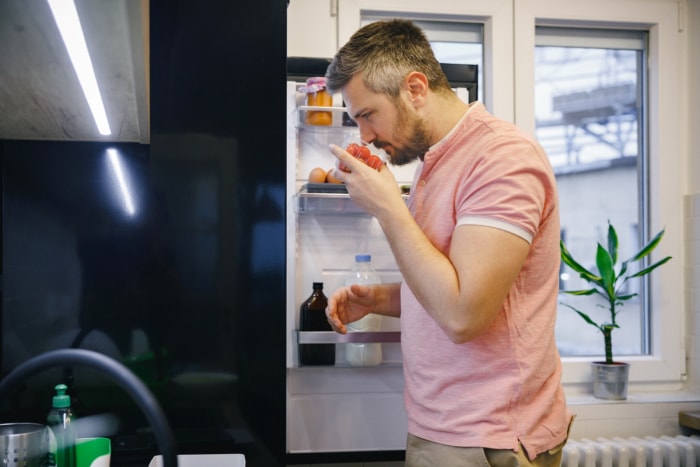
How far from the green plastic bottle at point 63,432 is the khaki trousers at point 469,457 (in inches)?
24.1

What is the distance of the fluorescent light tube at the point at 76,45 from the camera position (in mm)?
663

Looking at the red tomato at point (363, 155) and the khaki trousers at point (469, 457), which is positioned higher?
the red tomato at point (363, 155)

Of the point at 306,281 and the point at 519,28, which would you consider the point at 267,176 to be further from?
the point at 519,28

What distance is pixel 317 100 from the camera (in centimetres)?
181

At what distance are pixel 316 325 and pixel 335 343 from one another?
0.08 meters

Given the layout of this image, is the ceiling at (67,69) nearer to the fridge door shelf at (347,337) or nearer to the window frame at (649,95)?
the fridge door shelf at (347,337)

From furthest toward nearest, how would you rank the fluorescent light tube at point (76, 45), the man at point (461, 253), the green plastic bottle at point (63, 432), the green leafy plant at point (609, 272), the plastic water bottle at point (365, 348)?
the green leafy plant at point (609, 272) → the plastic water bottle at point (365, 348) → the green plastic bottle at point (63, 432) → the man at point (461, 253) → the fluorescent light tube at point (76, 45)

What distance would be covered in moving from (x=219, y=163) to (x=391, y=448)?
1.02 metres

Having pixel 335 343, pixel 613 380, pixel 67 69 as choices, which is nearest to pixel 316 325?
pixel 335 343

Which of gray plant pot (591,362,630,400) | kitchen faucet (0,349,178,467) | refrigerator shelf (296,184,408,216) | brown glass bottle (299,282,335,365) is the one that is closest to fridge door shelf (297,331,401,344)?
brown glass bottle (299,282,335,365)

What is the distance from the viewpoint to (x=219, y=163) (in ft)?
4.27

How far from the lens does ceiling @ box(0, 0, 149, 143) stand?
0.69 metres

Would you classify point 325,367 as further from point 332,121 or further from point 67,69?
point 67,69

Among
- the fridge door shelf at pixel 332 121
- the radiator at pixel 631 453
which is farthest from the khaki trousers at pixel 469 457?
the radiator at pixel 631 453
